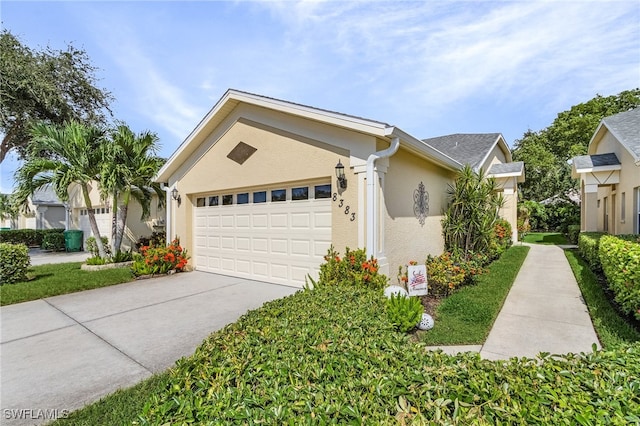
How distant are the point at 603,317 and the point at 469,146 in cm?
992

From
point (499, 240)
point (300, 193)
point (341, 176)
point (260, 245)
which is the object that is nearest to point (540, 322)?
point (341, 176)

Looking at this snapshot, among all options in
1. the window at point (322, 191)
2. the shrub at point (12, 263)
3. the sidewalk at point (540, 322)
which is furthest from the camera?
the shrub at point (12, 263)

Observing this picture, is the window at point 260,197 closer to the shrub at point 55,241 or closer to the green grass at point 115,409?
the green grass at point 115,409

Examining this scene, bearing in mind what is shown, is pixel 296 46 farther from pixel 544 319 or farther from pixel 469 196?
pixel 544 319

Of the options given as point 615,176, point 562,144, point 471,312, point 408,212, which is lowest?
point 471,312

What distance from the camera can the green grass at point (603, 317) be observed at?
4418 millimetres

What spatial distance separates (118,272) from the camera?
386 inches

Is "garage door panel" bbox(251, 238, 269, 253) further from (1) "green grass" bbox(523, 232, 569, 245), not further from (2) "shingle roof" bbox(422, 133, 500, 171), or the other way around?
(1) "green grass" bbox(523, 232, 569, 245)

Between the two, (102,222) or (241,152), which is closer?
(241,152)

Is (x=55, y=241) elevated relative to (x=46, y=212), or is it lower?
lower

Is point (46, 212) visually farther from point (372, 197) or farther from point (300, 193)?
point (372, 197)

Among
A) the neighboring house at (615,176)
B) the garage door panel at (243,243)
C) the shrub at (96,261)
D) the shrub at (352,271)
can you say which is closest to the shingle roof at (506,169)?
the neighboring house at (615,176)

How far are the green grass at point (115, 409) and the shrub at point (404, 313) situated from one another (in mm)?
3155

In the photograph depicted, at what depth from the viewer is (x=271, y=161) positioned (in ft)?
25.1
